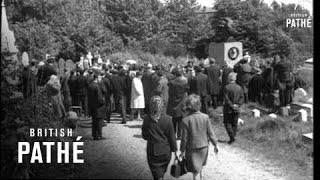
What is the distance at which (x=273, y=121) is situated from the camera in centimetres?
1181

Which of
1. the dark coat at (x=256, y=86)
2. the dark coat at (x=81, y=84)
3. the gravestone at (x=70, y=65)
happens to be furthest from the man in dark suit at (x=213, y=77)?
the gravestone at (x=70, y=65)

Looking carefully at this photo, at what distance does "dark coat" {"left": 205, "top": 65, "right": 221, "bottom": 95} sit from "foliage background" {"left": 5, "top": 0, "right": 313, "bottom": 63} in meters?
2.67

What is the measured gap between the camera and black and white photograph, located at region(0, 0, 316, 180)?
684cm

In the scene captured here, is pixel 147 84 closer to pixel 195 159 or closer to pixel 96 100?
pixel 96 100

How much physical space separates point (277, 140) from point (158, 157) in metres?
4.80

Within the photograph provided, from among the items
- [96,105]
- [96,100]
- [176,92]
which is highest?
[176,92]

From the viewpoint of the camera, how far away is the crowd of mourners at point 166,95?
6.87 metres

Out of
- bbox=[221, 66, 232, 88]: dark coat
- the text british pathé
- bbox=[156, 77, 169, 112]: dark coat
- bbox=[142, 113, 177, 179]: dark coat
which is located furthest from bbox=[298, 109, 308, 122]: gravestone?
the text british pathé

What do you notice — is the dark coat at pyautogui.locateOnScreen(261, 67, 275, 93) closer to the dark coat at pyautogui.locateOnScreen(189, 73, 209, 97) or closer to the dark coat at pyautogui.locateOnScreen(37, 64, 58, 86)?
the dark coat at pyautogui.locateOnScreen(189, 73, 209, 97)

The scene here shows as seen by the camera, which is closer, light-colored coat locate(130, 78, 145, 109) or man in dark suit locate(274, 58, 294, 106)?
light-colored coat locate(130, 78, 145, 109)

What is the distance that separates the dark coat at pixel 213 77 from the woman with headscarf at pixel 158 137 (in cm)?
682

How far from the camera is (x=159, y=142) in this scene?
22.1 ft

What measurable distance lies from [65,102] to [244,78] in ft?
16.3

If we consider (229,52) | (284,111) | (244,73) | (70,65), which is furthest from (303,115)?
(70,65)
